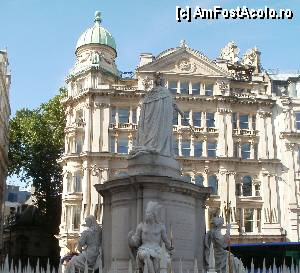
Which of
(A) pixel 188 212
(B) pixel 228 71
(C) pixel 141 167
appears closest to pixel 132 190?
(C) pixel 141 167

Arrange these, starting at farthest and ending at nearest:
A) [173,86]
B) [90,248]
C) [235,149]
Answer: [173,86] < [235,149] < [90,248]

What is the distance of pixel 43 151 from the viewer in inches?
2169

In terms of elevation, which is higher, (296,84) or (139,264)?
(296,84)

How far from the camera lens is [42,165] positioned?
55.2 meters

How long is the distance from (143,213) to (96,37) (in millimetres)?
39492

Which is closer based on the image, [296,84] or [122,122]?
[122,122]

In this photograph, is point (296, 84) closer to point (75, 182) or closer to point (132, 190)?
point (75, 182)

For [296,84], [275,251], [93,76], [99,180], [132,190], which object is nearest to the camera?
[132,190]

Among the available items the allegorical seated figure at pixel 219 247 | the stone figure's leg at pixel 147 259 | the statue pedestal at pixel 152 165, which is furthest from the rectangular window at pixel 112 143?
the stone figure's leg at pixel 147 259

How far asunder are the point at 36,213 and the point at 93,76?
2559 cm

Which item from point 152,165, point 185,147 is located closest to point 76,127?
point 185,147

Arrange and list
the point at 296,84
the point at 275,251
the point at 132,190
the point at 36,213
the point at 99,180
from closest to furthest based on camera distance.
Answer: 1. the point at 132,190
2. the point at 275,251
3. the point at 99,180
4. the point at 296,84
5. the point at 36,213

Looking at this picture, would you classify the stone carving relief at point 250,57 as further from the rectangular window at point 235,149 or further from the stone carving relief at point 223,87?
the rectangular window at point 235,149

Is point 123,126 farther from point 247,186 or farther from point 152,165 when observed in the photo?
point 152,165
